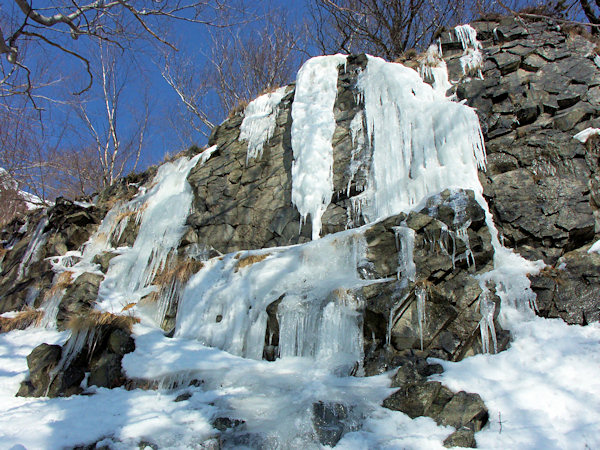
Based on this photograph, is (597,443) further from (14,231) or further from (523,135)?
(14,231)

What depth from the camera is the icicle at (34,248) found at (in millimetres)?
8711

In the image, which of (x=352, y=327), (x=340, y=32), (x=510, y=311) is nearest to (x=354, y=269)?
(x=352, y=327)

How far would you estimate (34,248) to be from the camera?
29.5 ft

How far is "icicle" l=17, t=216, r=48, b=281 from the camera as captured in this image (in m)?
8.71

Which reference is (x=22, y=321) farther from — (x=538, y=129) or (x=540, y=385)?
(x=538, y=129)

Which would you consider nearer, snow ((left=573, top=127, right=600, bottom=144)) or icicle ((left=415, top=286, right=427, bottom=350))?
icicle ((left=415, top=286, right=427, bottom=350))

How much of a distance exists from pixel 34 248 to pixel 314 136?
6.88 m

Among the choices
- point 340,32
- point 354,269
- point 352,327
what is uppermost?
point 340,32

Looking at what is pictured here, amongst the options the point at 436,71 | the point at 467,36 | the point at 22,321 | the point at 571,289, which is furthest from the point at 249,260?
the point at 467,36

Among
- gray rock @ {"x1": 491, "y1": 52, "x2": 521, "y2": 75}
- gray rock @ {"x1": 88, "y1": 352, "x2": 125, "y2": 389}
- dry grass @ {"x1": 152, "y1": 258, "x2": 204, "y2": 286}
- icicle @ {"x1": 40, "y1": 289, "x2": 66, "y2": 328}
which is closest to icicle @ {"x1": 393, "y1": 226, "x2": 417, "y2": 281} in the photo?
dry grass @ {"x1": 152, "y1": 258, "x2": 204, "y2": 286}

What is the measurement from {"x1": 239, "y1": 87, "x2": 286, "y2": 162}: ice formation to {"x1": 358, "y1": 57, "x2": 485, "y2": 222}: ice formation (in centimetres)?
208

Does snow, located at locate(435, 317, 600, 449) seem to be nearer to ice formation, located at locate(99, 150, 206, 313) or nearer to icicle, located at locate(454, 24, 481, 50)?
ice formation, located at locate(99, 150, 206, 313)

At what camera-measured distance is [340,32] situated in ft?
44.6

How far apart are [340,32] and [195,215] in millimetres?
9341
